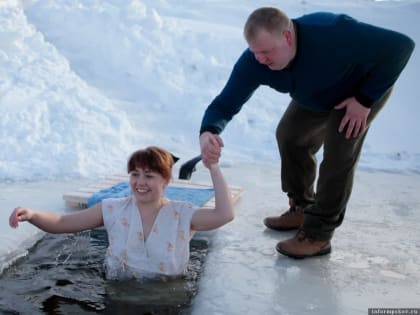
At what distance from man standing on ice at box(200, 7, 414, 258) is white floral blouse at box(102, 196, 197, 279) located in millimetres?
312

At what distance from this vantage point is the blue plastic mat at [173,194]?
12.4 feet

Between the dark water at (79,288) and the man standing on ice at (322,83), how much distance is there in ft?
1.97

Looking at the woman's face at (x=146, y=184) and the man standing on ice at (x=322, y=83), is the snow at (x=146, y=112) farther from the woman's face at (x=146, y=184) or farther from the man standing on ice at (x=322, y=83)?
the woman's face at (x=146, y=184)

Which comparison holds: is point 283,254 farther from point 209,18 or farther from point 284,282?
point 209,18

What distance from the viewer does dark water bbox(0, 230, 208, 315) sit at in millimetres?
2473

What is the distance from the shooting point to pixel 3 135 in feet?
16.9

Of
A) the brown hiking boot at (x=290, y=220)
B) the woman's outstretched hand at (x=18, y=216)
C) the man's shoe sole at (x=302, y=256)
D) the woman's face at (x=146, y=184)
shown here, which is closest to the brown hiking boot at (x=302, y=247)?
the man's shoe sole at (x=302, y=256)

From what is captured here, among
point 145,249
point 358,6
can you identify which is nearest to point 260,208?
point 145,249

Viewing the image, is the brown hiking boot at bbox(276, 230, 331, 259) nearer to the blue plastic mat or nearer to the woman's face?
the blue plastic mat

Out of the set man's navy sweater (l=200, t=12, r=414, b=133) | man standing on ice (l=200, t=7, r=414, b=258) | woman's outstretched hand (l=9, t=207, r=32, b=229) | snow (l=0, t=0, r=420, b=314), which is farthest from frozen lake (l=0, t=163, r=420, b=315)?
man's navy sweater (l=200, t=12, r=414, b=133)

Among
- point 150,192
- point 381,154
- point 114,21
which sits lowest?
point 381,154

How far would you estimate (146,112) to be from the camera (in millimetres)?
7914

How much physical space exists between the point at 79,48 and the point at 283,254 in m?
8.25

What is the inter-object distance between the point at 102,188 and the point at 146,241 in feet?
4.86
